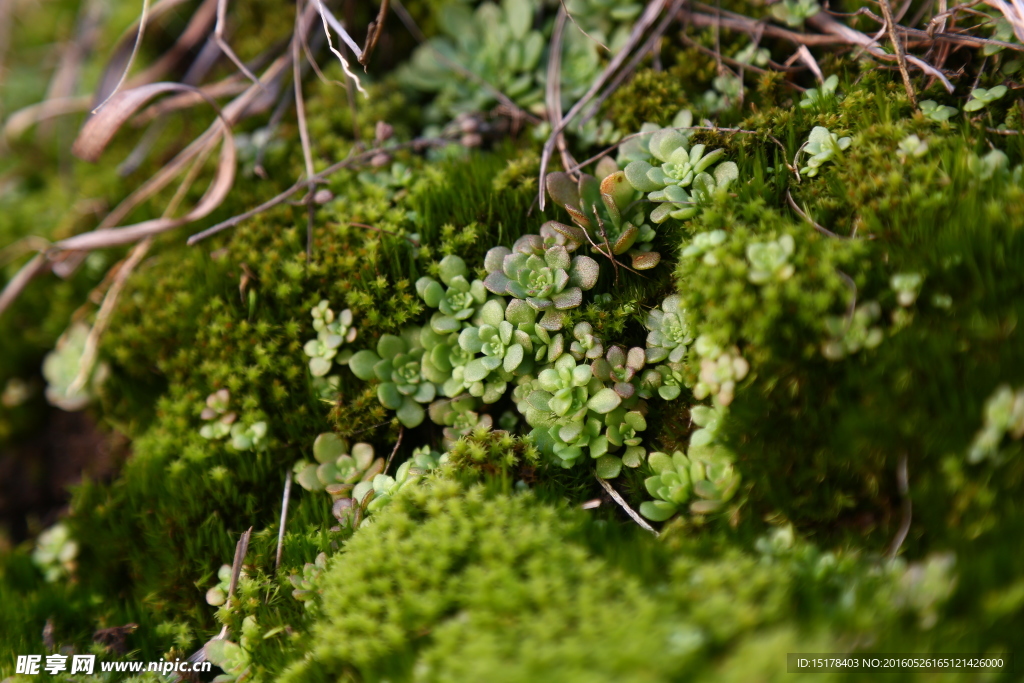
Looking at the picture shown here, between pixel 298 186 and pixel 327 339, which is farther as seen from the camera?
pixel 298 186

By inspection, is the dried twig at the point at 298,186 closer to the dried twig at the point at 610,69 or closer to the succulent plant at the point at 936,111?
the dried twig at the point at 610,69

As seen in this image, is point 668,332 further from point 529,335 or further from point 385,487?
point 385,487

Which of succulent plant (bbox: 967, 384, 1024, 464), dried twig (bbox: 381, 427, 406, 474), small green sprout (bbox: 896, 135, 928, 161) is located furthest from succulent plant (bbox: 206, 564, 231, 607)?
small green sprout (bbox: 896, 135, 928, 161)


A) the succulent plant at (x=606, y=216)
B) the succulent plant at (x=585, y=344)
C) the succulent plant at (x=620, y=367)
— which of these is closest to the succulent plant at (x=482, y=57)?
the succulent plant at (x=606, y=216)

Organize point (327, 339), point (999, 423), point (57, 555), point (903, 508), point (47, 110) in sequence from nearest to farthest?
point (999, 423), point (903, 508), point (327, 339), point (57, 555), point (47, 110)

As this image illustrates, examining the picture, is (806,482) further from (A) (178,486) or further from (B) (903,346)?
(A) (178,486)

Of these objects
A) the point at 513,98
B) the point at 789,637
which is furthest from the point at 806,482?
the point at 513,98

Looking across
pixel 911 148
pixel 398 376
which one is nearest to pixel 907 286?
pixel 911 148
